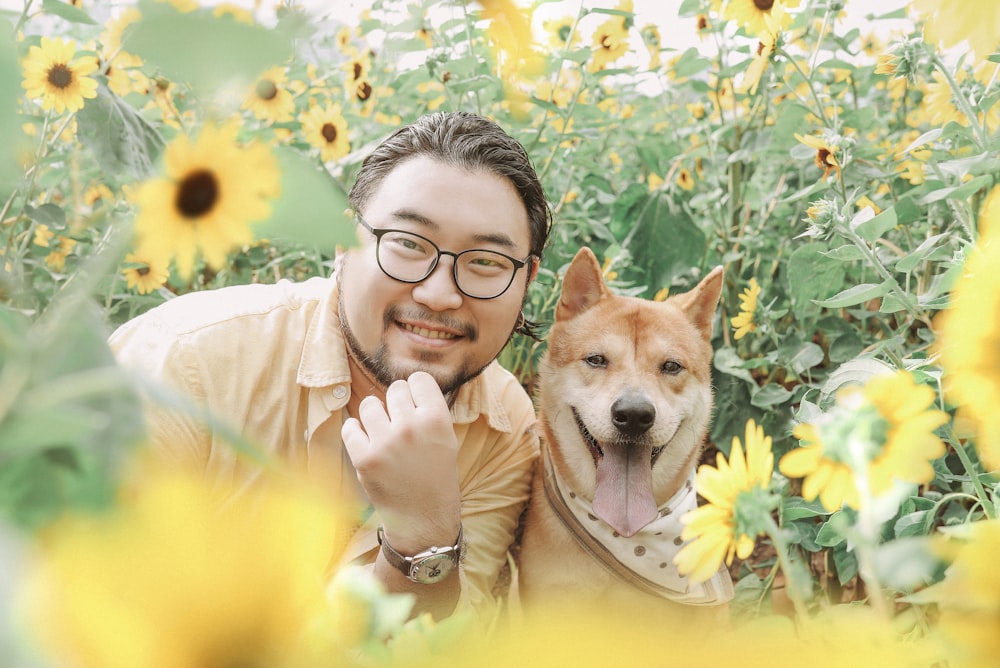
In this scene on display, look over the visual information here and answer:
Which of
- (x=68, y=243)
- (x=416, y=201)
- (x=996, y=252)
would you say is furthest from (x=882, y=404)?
(x=68, y=243)

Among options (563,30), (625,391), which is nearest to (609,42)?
(563,30)

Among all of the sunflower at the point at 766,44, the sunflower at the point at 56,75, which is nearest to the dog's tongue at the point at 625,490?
the sunflower at the point at 766,44

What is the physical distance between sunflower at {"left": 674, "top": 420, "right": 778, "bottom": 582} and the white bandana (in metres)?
1.22

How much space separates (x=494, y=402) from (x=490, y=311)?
0.44 m

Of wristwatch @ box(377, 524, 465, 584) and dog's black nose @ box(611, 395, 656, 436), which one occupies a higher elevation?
wristwatch @ box(377, 524, 465, 584)

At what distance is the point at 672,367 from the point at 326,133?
1303 mm

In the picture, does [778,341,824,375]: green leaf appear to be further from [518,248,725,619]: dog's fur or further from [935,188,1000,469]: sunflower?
[935,188,1000,469]: sunflower

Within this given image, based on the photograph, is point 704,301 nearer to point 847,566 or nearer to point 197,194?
point 847,566

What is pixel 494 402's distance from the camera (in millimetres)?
Answer: 1969

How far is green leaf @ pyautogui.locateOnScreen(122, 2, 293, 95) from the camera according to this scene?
0.21 m

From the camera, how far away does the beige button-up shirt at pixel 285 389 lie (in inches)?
60.5

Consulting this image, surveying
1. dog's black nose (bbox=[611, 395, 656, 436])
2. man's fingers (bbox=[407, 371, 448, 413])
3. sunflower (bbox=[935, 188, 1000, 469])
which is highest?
sunflower (bbox=[935, 188, 1000, 469])

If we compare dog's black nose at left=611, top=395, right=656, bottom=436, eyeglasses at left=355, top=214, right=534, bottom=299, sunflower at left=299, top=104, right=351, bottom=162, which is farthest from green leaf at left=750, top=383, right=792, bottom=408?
sunflower at left=299, top=104, right=351, bottom=162

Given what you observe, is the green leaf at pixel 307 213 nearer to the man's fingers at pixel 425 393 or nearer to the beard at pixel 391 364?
the man's fingers at pixel 425 393
